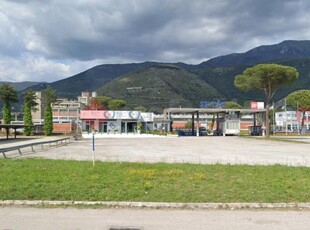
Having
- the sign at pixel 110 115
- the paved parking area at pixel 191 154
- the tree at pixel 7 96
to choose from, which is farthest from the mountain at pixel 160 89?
the paved parking area at pixel 191 154

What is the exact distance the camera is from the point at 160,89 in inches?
6211

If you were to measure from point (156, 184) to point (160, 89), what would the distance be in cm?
14874

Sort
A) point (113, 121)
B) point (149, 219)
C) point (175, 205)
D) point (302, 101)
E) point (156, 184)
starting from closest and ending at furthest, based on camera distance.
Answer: point (149, 219)
point (175, 205)
point (156, 184)
point (113, 121)
point (302, 101)

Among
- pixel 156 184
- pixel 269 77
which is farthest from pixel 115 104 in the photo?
pixel 156 184

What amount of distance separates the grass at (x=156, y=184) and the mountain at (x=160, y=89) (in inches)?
4956

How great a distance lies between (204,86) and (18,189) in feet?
512

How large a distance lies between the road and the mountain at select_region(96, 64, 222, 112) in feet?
427

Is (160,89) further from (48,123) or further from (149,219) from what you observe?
(149,219)

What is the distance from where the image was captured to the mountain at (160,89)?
493ft

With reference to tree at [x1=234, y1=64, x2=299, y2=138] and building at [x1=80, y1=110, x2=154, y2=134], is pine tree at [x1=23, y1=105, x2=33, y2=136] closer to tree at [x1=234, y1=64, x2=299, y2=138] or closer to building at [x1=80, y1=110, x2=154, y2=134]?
building at [x1=80, y1=110, x2=154, y2=134]

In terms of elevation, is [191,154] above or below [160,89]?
below

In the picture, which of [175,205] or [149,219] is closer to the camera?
[149,219]

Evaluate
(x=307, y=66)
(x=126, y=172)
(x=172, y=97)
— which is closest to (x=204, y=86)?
(x=172, y=97)

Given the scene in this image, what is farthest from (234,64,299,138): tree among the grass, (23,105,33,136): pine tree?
the grass
